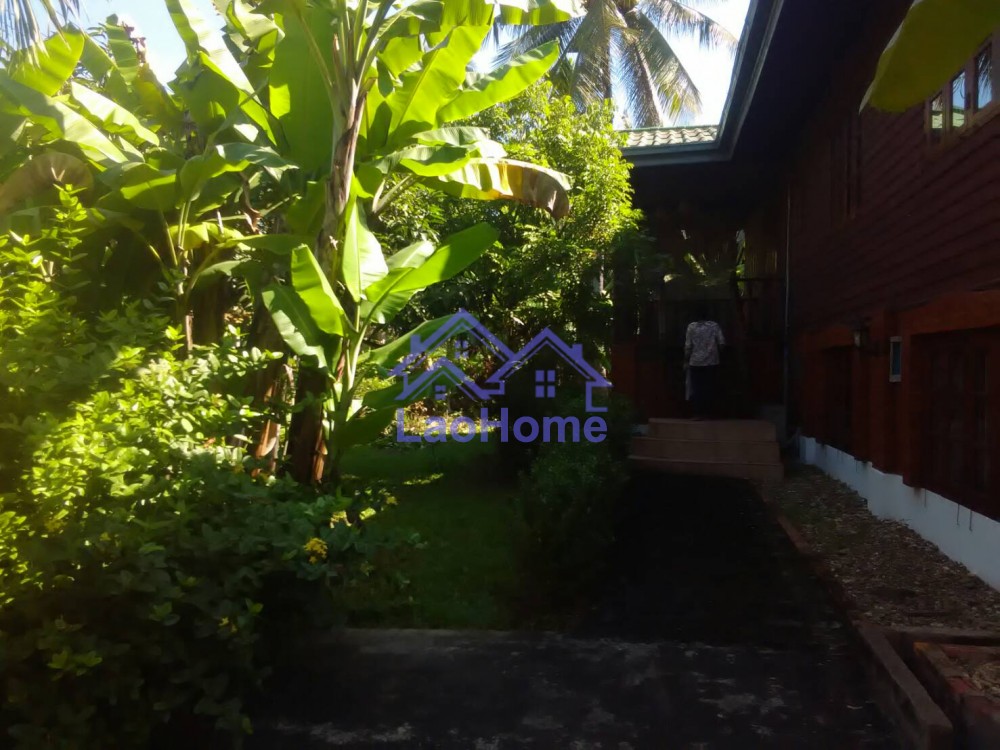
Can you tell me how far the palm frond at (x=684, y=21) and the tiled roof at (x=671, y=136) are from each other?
28.1 ft

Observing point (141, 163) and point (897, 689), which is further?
point (141, 163)

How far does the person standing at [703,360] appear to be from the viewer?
10773mm

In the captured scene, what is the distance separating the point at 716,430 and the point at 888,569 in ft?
14.6

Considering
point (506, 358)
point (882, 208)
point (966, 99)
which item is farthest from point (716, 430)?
point (966, 99)

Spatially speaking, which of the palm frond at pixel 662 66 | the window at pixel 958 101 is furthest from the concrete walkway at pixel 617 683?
the palm frond at pixel 662 66

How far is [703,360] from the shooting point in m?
10.8

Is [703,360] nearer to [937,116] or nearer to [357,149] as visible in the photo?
[937,116]

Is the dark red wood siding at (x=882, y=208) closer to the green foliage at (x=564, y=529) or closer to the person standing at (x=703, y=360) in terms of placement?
the person standing at (x=703, y=360)

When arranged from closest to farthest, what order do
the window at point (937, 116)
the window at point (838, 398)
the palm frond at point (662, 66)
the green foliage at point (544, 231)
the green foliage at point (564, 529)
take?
the green foliage at point (564, 529), the window at point (937, 116), the green foliage at point (544, 231), the window at point (838, 398), the palm frond at point (662, 66)

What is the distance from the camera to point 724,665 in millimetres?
4367

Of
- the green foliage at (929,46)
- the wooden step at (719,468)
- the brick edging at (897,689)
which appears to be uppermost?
the green foliage at (929,46)

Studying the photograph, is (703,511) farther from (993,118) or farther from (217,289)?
(217,289)

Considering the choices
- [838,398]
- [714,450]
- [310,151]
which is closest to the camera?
[310,151]

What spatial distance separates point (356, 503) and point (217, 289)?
109 inches
